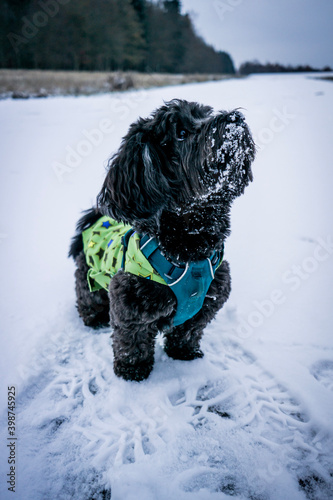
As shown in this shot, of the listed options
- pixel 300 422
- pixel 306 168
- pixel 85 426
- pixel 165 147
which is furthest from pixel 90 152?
pixel 300 422

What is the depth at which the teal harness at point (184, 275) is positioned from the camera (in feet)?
5.96

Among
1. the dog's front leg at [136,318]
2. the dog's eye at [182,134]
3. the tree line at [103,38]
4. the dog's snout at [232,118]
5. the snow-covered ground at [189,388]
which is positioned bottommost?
the snow-covered ground at [189,388]

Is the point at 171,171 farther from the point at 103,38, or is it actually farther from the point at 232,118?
the point at 103,38

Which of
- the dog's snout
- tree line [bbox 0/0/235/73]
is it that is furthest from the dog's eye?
tree line [bbox 0/0/235/73]

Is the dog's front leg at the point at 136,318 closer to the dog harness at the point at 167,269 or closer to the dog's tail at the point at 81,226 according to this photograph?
the dog harness at the point at 167,269

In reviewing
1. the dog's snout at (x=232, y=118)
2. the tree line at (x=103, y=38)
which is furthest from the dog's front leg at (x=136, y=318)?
the tree line at (x=103, y=38)

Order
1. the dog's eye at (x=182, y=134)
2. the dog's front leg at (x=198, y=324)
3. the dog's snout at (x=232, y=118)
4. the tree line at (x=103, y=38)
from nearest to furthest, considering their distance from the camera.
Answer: the dog's snout at (x=232, y=118), the dog's eye at (x=182, y=134), the dog's front leg at (x=198, y=324), the tree line at (x=103, y=38)

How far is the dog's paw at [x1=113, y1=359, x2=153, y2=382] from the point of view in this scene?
2160 millimetres

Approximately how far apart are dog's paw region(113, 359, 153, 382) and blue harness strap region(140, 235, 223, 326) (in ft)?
2.02

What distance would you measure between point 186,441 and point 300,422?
2.71 ft

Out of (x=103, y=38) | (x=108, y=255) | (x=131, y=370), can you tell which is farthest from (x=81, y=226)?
(x=103, y=38)

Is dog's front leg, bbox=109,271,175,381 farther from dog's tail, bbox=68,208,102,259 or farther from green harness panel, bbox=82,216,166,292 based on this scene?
dog's tail, bbox=68,208,102,259

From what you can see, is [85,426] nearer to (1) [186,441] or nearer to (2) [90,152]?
(1) [186,441]

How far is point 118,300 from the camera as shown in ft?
6.40
